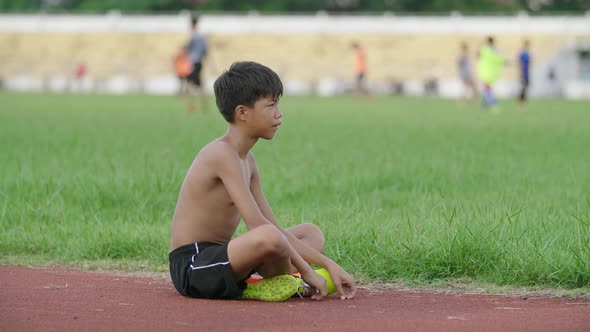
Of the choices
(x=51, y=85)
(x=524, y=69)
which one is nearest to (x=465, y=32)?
(x=51, y=85)

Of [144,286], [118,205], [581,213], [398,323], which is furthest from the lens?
[118,205]

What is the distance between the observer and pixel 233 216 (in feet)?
19.7

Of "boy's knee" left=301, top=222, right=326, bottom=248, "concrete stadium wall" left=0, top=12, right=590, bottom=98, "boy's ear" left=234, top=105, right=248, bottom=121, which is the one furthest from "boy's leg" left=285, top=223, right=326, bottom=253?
"concrete stadium wall" left=0, top=12, right=590, bottom=98

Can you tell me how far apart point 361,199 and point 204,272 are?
14.0 ft

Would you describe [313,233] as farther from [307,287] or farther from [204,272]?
[204,272]

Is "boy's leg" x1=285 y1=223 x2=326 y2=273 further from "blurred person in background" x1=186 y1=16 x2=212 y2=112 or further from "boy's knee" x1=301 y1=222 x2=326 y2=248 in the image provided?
"blurred person in background" x1=186 y1=16 x2=212 y2=112

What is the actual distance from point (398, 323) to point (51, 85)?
215 feet

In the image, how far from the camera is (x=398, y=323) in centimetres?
505

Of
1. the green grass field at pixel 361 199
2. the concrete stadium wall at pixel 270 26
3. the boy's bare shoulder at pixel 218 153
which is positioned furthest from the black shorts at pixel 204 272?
the concrete stadium wall at pixel 270 26

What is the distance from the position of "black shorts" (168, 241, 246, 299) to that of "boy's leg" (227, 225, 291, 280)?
62 mm

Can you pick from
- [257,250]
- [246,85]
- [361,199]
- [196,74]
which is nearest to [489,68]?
[196,74]

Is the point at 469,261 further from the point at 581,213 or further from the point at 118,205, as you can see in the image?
the point at 118,205

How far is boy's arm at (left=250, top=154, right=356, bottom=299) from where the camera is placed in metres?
5.80

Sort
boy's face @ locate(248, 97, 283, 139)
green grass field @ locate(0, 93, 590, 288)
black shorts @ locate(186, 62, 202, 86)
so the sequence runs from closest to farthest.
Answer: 1. boy's face @ locate(248, 97, 283, 139)
2. green grass field @ locate(0, 93, 590, 288)
3. black shorts @ locate(186, 62, 202, 86)
